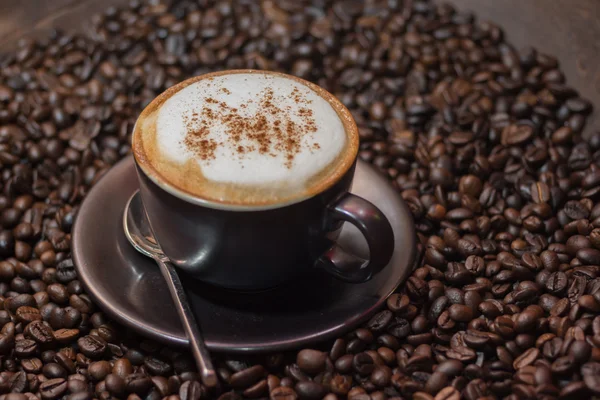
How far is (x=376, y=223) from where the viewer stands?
99 cm

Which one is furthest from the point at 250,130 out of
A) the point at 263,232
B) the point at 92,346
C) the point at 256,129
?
the point at 92,346

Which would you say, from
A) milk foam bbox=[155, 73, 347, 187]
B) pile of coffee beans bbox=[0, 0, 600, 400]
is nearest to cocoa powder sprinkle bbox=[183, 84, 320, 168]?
milk foam bbox=[155, 73, 347, 187]

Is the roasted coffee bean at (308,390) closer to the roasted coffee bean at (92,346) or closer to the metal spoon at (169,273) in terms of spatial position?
the metal spoon at (169,273)

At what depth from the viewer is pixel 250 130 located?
1007mm

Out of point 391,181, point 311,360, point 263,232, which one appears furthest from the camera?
point 391,181

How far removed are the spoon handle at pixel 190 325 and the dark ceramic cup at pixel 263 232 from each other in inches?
1.1

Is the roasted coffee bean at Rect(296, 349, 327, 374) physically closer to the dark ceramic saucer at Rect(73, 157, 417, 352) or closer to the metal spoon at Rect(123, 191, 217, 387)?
the dark ceramic saucer at Rect(73, 157, 417, 352)

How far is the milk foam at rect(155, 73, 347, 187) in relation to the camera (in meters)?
0.95

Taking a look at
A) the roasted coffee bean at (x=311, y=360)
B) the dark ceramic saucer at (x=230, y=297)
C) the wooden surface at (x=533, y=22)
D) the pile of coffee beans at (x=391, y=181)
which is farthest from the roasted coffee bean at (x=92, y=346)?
the wooden surface at (x=533, y=22)

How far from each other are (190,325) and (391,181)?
0.70 metres

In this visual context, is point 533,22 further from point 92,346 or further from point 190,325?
point 92,346

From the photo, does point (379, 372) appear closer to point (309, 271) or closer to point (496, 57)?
point (309, 271)

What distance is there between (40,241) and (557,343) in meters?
1.15

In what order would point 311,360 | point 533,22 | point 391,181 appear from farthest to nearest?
point 533,22
point 391,181
point 311,360
